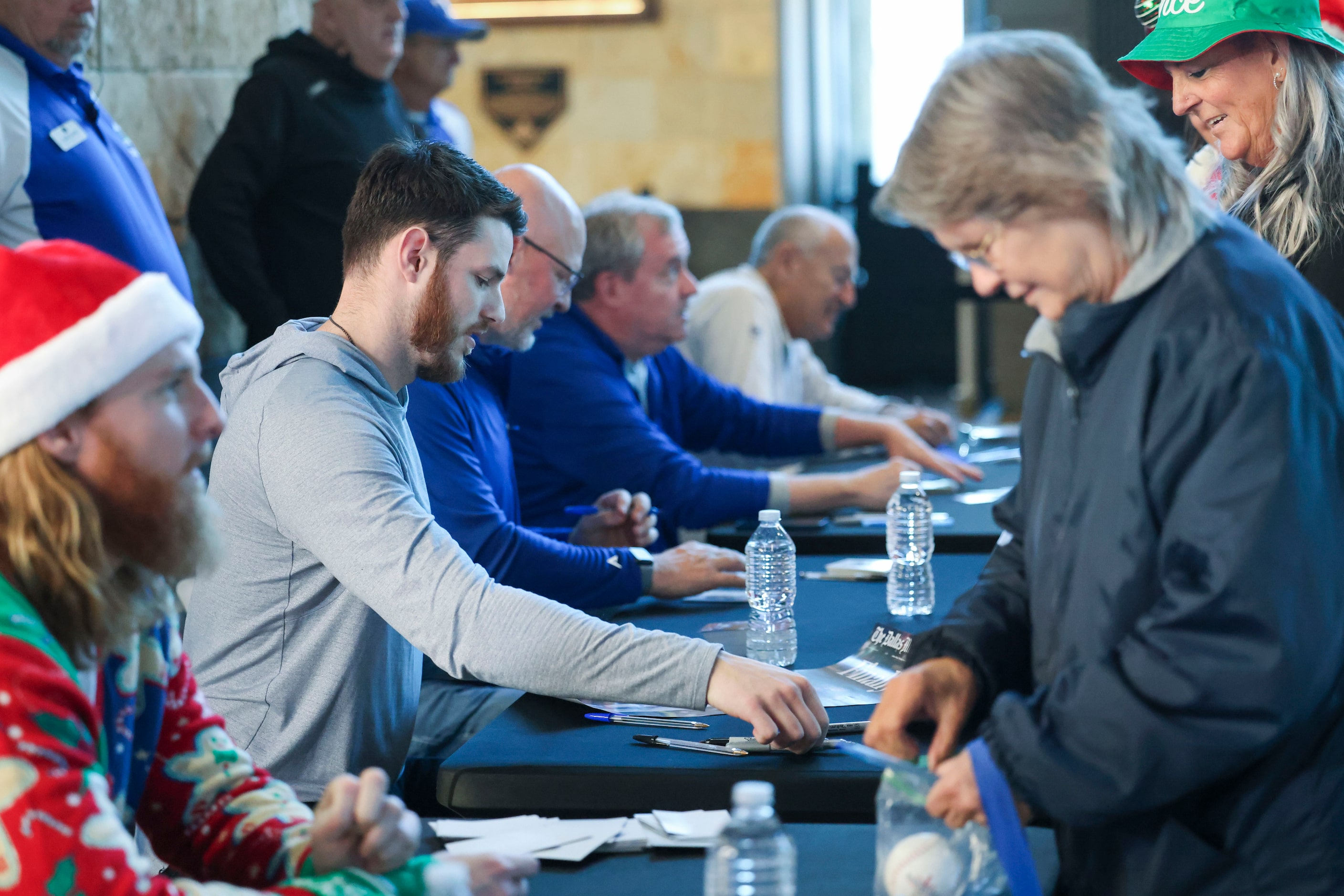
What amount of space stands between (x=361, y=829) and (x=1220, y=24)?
63.3 inches

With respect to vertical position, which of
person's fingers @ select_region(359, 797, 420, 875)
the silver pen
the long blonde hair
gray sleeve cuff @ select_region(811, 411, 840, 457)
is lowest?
gray sleeve cuff @ select_region(811, 411, 840, 457)

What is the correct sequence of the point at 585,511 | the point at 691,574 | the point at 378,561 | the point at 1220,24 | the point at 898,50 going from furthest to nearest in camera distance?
the point at 898,50 → the point at 585,511 → the point at 691,574 → the point at 1220,24 → the point at 378,561

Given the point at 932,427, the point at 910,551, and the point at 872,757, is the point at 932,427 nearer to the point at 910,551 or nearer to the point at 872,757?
the point at 910,551

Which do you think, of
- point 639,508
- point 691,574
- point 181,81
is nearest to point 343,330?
point 691,574

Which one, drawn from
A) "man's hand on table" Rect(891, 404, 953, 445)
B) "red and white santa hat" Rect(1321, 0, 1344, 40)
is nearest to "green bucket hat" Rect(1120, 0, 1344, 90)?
"red and white santa hat" Rect(1321, 0, 1344, 40)

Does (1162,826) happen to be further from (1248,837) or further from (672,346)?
(672,346)

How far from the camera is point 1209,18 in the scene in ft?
6.31

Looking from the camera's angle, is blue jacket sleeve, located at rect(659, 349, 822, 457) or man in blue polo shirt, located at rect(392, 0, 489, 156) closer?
blue jacket sleeve, located at rect(659, 349, 822, 457)

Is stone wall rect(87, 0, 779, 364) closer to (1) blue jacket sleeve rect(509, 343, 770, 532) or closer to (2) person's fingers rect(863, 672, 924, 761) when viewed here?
(1) blue jacket sleeve rect(509, 343, 770, 532)

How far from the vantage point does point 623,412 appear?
296 centimetres

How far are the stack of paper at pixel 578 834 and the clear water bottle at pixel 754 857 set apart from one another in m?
0.17

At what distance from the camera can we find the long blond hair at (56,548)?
99 cm

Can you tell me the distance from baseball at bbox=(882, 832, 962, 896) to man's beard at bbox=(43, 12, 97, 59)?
7.36ft

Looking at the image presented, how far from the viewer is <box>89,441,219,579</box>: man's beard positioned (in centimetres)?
105
